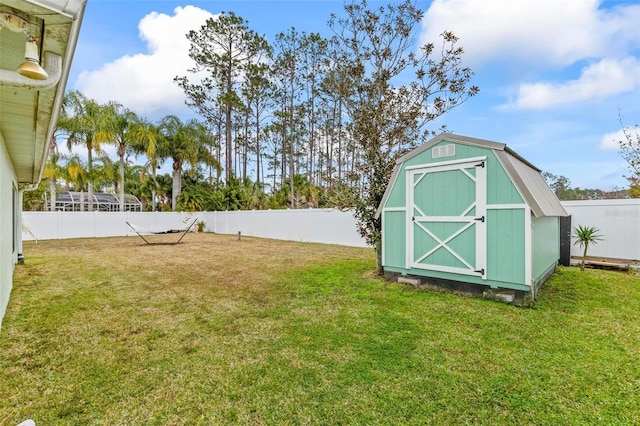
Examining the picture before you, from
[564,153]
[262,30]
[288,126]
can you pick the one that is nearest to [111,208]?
[288,126]

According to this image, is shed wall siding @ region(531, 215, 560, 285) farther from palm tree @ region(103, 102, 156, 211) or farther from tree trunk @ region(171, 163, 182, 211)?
tree trunk @ region(171, 163, 182, 211)

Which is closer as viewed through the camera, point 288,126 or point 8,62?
point 8,62

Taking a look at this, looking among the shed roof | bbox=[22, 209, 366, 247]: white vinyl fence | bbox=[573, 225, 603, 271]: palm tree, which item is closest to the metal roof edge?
the shed roof

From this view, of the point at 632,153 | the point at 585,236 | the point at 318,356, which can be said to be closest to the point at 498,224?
the point at 318,356

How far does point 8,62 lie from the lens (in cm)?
186

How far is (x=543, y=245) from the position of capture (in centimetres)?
481

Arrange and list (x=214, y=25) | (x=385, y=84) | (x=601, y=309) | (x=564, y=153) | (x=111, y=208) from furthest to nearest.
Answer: (x=111, y=208), (x=214, y=25), (x=564, y=153), (x=385, y=84), (x=601, y=309)

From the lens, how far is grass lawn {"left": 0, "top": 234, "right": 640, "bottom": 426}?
79.4 inches

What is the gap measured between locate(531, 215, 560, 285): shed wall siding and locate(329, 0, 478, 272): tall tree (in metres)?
2.54

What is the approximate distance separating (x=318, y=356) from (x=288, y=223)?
35.3 ft

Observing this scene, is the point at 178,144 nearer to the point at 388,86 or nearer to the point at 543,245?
the point at 388,86

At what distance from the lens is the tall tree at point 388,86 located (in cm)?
567

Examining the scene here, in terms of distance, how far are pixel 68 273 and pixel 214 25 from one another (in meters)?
17.1

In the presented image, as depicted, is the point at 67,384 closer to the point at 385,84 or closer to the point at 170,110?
the point at 385,84
